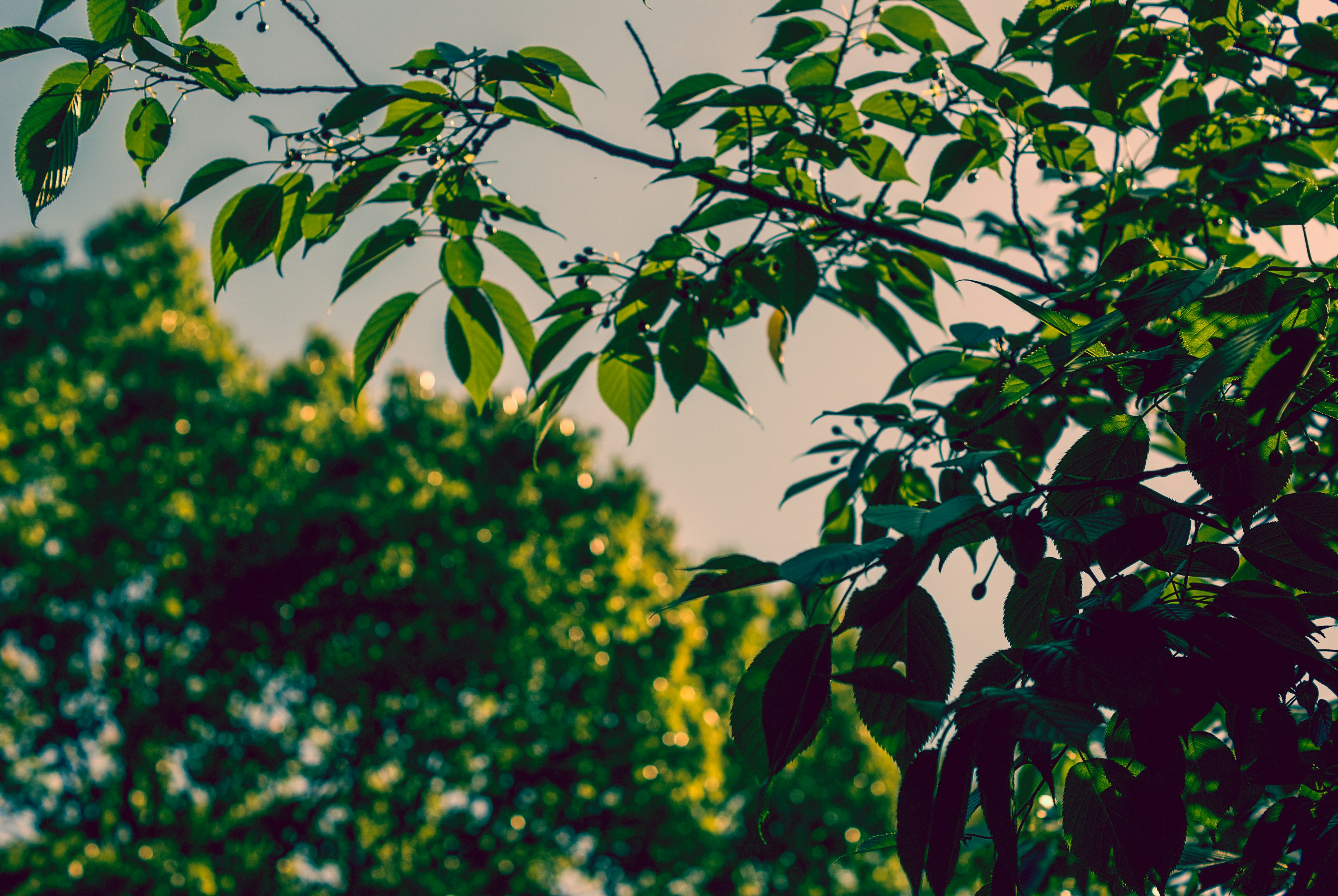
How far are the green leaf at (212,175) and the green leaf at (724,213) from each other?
812 mm

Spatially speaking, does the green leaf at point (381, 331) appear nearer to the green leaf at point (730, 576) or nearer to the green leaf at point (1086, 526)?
the green leaf at point (730, 576)

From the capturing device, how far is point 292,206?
1460 mm

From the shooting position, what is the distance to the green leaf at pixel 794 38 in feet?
4.93

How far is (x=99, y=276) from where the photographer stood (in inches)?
472

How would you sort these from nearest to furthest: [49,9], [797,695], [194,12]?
[797,695]
[49,9]
[194,12]

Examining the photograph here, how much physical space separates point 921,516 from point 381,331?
51.2 inches

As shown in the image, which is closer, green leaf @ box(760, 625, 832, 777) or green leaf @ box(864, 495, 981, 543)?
green leaf @ box(864, 495, 981, 543)

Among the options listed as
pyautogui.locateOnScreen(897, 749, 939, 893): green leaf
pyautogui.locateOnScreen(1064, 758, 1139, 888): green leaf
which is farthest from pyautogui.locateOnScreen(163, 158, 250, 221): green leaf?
pyautogui.locateOnScreen(1064, 758, 1139, 888): green leaf

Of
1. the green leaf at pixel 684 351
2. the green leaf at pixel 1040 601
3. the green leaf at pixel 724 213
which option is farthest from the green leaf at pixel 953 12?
the green leaf at pixel 1040 601

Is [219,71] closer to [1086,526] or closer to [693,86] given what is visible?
[693,86]

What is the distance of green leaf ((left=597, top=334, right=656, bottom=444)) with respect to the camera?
1.65 meters

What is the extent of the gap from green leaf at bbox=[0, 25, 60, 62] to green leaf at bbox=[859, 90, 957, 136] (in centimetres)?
140

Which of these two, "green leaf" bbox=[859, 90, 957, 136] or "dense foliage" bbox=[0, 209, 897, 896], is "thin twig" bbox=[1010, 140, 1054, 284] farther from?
"dense foliage" bbox=[0, 209, 897, 896]

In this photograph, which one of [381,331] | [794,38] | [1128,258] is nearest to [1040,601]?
[1128,258]
